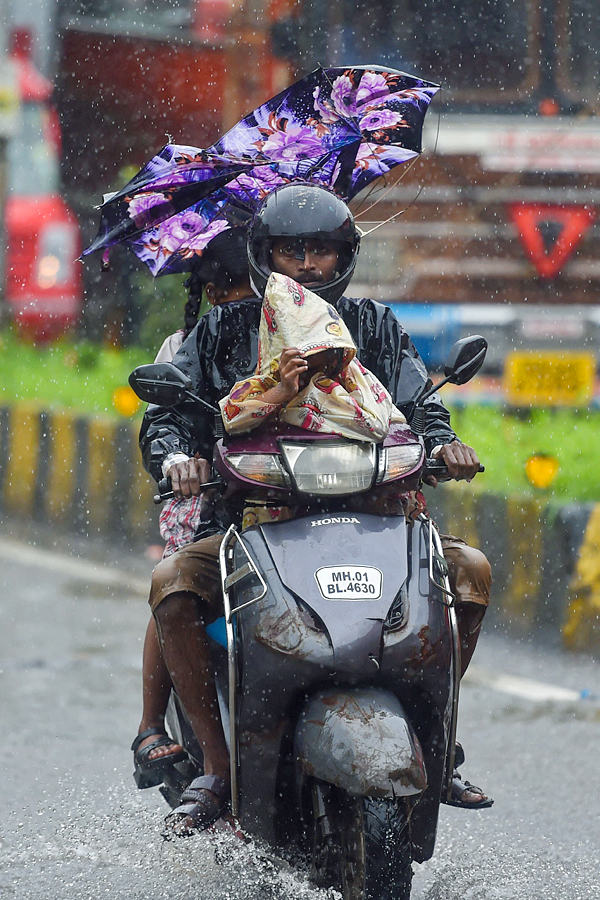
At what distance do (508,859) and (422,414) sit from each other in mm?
1338

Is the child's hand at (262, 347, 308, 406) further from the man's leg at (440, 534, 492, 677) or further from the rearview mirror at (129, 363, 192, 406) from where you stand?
the man's leg at (440, 534, 492, 677)

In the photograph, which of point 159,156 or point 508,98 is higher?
point 508,98

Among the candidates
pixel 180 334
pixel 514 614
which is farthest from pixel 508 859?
pixel 514 614

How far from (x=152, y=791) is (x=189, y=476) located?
1763mm

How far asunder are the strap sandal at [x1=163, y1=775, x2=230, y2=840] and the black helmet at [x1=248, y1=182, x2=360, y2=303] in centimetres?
123

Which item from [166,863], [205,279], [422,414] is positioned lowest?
[166,863]

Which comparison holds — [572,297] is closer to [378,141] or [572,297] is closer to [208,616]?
[378,141]

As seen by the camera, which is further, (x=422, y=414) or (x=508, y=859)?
(x=508, y=859)

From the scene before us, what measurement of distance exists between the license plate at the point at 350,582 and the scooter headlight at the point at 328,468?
7.3 inches

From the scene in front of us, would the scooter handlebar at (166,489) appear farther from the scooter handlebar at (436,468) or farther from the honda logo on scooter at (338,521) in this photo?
the scooter handlebar at (436,468)

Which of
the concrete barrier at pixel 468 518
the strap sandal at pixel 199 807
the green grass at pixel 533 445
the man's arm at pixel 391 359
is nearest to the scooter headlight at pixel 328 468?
the man's arm at pixel 391 359

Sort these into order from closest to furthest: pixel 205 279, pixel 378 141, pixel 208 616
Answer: pixel 208 616
pixel 378 141
pixel 205 279

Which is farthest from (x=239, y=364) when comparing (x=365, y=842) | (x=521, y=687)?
(x=521, y=687)

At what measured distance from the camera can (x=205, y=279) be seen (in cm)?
484
